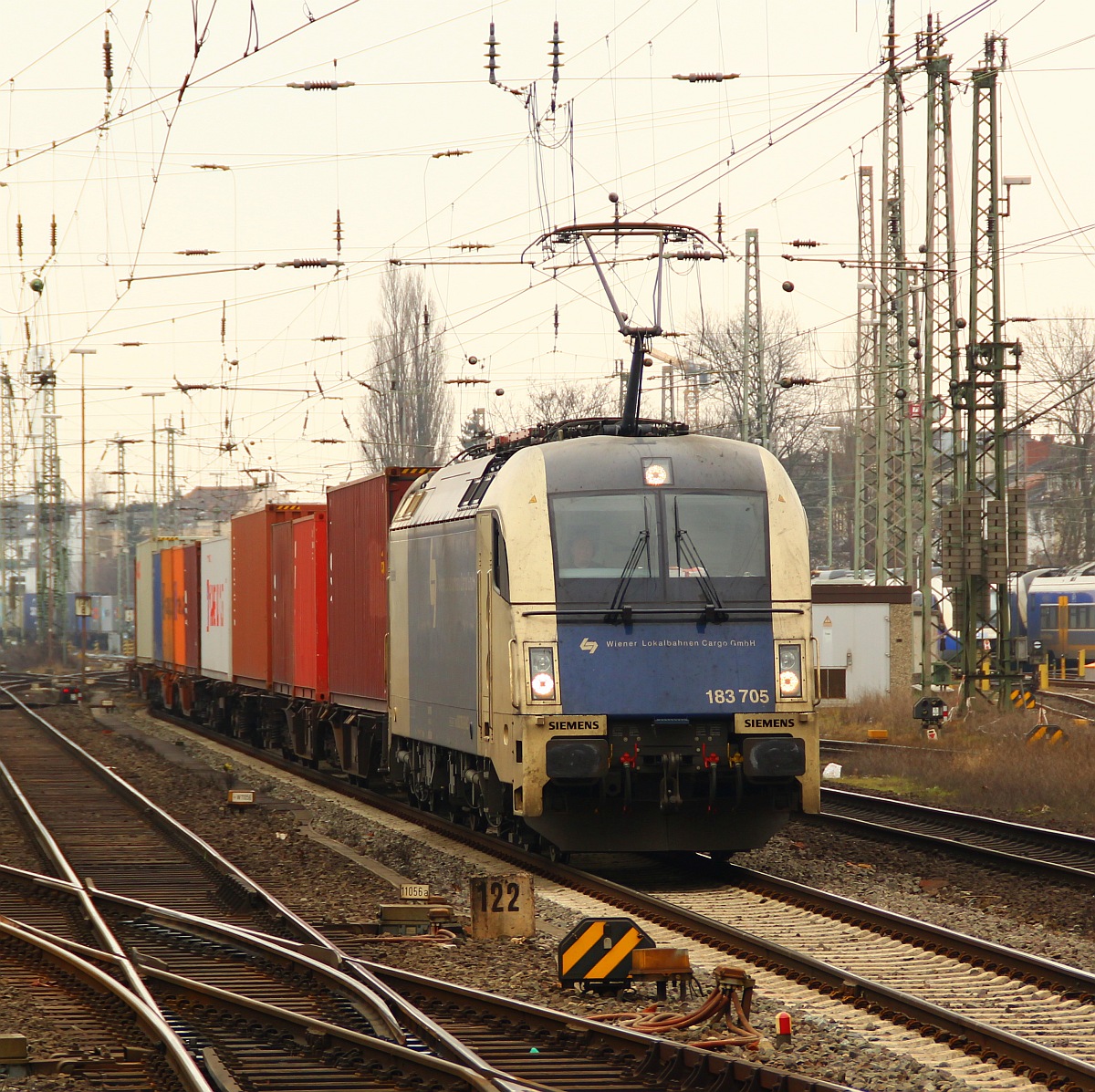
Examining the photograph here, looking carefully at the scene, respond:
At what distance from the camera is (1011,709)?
2653 centimetres

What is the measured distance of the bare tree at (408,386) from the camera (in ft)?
223

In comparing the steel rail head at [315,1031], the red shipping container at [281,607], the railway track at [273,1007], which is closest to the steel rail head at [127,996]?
the railway track at [273,1007]

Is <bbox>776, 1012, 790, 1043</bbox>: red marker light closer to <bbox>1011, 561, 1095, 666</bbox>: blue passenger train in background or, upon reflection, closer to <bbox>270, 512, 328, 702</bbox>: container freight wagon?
<bbox>270, 512, 328, 702</bbox>: container freight wagon

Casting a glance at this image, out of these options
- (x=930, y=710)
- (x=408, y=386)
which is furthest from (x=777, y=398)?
(x=930, y=710)

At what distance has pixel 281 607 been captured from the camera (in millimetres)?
24891

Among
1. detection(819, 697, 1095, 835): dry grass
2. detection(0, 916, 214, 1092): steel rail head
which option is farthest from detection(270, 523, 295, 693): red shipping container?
detection(0, 916, 214, 1092): steel rail head

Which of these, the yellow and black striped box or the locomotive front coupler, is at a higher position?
the locomotive front coupler

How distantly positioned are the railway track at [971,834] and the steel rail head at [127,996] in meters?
6.94

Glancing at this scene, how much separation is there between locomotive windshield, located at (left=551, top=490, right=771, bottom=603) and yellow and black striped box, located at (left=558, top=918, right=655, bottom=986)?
3.90m

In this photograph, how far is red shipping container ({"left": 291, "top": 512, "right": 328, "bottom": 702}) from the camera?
2181 centimetres

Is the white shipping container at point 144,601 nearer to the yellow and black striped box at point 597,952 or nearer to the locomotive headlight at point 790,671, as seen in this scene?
the locomotive headlight at point 790,671

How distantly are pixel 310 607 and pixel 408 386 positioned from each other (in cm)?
4708

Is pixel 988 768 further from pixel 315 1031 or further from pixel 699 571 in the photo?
pixel 315 1031

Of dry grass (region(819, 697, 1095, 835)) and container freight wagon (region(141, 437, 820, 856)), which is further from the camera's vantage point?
dry grass (region(819, 697, 1095, 835))
